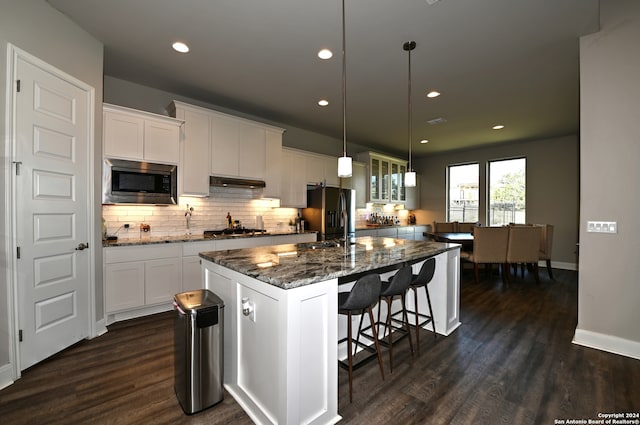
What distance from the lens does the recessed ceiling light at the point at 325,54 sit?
2.82 m

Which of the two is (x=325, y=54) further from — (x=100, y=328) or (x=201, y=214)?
(x=100, y=328)

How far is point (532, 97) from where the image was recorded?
3918 mm

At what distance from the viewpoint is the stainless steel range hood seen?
154 inches

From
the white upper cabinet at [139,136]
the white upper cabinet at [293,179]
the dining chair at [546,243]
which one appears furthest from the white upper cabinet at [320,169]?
the dining chair at [546,243]

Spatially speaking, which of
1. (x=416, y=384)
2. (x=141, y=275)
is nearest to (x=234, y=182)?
(x=141, y=275)

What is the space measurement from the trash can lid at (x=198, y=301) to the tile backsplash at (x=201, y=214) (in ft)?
7.11

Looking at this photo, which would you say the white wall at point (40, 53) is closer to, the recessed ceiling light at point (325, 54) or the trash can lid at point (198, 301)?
the trash can lid at point (198, 301)

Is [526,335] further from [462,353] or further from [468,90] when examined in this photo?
[468,90]

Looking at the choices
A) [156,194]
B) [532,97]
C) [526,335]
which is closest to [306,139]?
[156,194]

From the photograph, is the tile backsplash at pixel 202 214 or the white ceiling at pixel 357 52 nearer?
the white ceiling at pixel 357 52

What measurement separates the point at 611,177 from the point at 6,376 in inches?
197

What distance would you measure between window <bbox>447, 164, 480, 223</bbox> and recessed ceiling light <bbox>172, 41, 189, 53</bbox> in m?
6.76

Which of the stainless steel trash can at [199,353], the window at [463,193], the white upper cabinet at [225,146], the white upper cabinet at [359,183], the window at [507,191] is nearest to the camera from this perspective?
the stainless steel trash can at [199,353]

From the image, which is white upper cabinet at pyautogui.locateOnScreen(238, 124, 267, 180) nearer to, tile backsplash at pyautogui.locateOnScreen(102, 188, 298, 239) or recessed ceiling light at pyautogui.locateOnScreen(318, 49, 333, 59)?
tile backsplash at pyautogui.locateOnScreen(102, 188, 298, 239)
